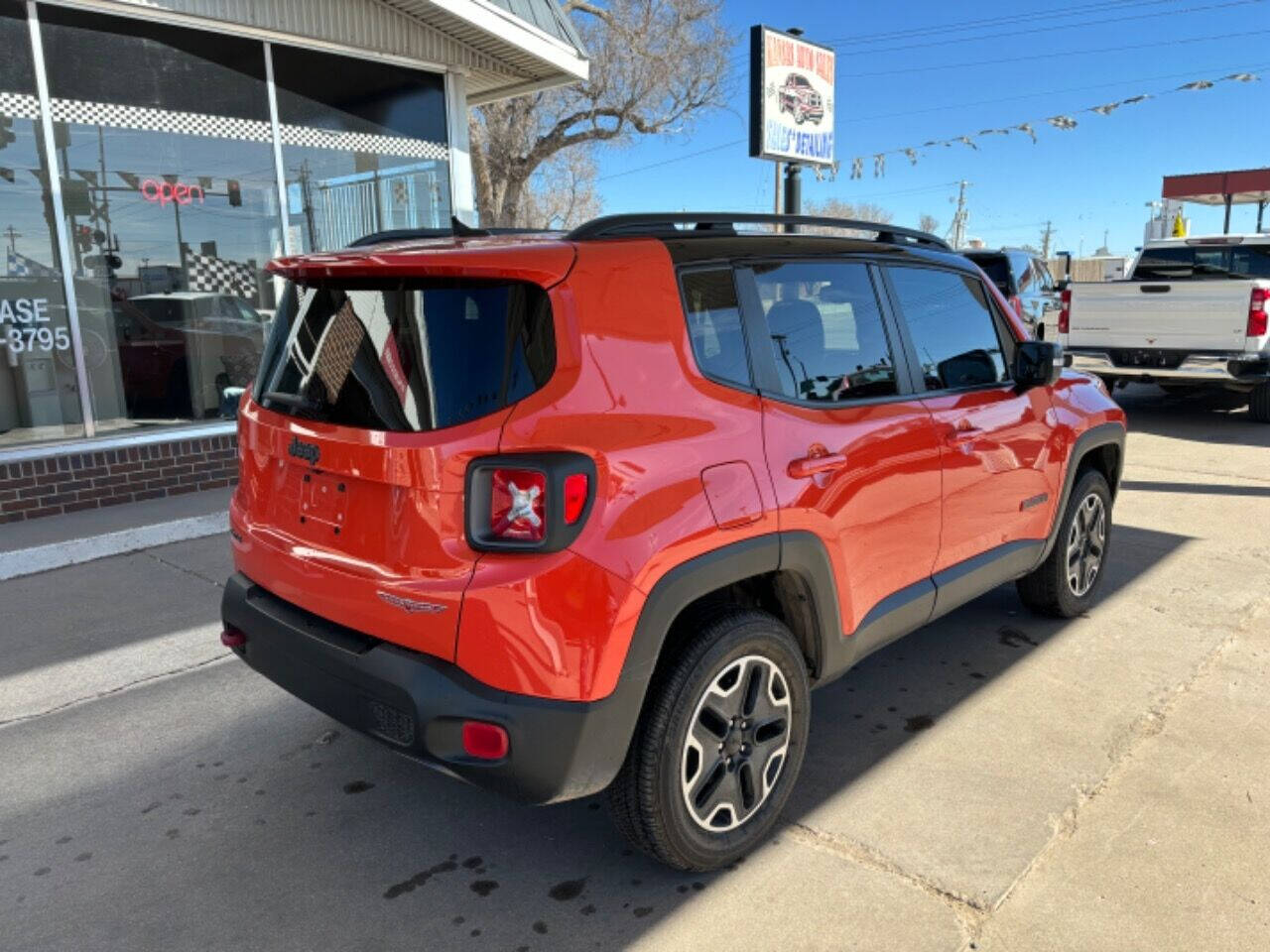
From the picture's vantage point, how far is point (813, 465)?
2785 mm

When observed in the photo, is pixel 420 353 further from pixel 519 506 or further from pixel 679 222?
pixel 679 222

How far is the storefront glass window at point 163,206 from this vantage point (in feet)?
22.7

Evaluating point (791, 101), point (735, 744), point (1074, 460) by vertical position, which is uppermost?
point (791, 101)

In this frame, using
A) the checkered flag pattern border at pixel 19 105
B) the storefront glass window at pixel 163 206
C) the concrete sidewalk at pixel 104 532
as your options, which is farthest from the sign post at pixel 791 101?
the checkered flag pattern border at pixel 19 105

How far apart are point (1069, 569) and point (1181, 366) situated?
687cm

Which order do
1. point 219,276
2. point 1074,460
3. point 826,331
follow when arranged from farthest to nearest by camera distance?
1. point 219,276
2. point 1074,460
3. point 826,331

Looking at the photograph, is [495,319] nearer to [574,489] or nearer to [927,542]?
[574,489]

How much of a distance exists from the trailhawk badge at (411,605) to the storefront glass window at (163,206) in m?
5.81

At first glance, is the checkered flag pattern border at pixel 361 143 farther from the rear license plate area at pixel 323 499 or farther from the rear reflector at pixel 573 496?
the rear reflector at pixel 573 496

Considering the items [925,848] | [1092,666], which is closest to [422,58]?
[1092,666]

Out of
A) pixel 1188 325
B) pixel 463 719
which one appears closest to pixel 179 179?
pixel 463 719

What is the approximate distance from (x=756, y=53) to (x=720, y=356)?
9959 mm

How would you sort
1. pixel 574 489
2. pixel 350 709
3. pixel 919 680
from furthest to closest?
pixel 919 680
pixel 350 709
pixel 574 489

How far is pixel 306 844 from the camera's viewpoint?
9.42ft
